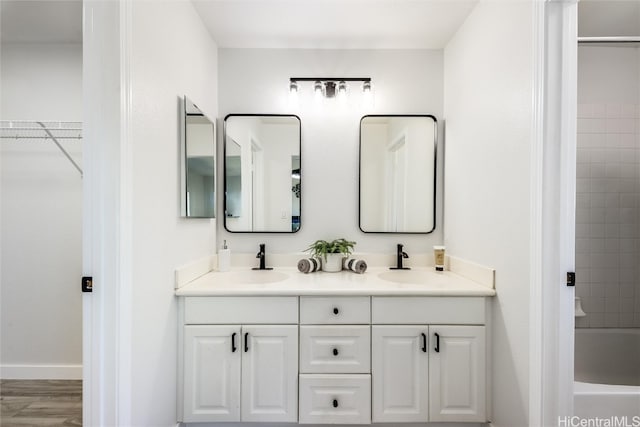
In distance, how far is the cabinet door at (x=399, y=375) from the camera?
154 centimetres

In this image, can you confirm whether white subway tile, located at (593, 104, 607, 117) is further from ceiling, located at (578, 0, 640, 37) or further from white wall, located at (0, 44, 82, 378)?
white wall, located at (0, 44, 82, 378)

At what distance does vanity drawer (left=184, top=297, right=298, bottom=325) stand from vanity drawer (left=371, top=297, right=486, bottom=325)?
447mm

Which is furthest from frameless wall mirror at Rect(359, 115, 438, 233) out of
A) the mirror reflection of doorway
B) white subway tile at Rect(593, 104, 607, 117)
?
white subway tile at Rect(593, 104, 607, 117)

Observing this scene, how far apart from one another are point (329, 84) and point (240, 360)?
1754mm

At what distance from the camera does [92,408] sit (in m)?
1.08

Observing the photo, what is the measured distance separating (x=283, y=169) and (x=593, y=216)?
2118mm

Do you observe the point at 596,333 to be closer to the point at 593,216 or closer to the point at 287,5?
the point at 593,216

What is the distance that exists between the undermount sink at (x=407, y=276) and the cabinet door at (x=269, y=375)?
2.43ft

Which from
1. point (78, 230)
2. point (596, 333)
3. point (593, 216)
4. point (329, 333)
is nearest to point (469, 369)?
point (329, 333)

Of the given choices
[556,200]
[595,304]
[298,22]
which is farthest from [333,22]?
[595,304]

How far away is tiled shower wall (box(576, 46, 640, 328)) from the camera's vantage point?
2.05 m

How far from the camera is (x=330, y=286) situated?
5.28ft

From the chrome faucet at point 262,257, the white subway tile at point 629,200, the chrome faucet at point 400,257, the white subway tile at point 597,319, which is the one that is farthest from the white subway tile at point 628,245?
the chrome faucet at point 262,257

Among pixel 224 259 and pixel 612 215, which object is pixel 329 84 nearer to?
pixel 224 259
